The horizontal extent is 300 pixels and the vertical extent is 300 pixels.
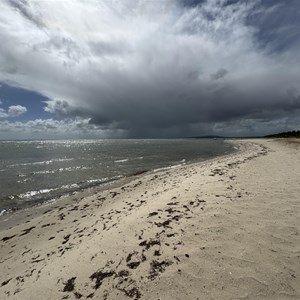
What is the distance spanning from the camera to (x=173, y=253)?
17.7 ft

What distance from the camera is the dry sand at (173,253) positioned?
4.31 metres

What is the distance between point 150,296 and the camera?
4.16 meters

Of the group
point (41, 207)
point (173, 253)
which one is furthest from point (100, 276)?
point (41, 207)

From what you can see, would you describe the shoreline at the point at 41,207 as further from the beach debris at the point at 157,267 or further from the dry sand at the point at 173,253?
the beach debris at the point at 157,267

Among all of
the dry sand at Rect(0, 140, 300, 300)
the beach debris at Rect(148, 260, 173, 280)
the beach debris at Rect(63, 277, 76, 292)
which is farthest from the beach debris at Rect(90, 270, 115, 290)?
the beach debris at Rect(148, 260, 173, 280)

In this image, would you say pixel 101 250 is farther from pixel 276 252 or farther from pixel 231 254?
pixel 276 252

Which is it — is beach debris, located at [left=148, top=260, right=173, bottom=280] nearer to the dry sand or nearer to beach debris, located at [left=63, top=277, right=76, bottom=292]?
the dry sand

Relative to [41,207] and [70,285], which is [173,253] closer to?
[70,285]

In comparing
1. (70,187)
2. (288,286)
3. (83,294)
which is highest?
(288,286)

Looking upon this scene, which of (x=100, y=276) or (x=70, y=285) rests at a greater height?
(x=100, y=276)

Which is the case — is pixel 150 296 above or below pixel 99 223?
above

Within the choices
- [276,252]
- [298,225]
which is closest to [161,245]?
[276,252]

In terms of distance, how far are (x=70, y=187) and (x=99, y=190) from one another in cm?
320

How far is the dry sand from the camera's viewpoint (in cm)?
431
